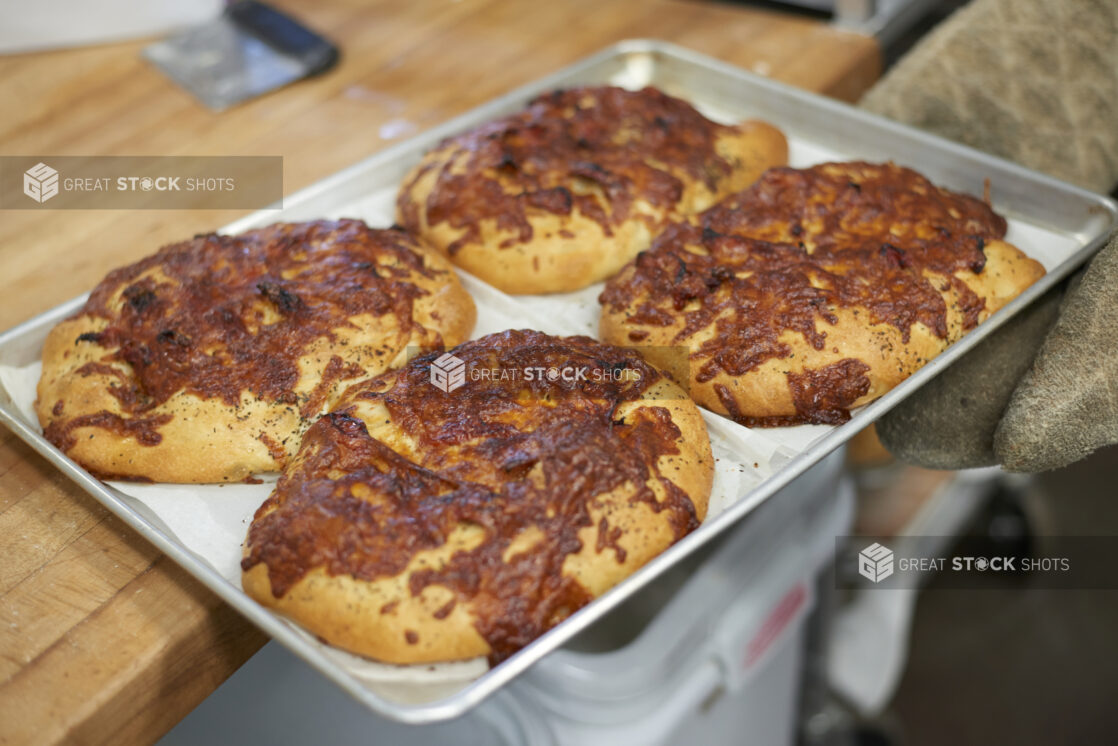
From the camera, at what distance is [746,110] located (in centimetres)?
274

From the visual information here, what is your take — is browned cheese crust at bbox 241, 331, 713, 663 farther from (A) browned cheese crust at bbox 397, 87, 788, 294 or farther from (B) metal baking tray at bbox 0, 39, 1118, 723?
(A) browned cheese crust at bbox 397, 87, 788, 294

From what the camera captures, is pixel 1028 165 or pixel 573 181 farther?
pixel 1028 165

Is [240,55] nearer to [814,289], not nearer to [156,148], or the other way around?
[156,148]

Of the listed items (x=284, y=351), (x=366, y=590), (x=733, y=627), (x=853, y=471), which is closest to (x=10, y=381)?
(x=284, y=351)

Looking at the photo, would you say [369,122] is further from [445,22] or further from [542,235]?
[542,235]

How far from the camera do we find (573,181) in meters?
2.22

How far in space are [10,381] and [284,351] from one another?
2.10ft

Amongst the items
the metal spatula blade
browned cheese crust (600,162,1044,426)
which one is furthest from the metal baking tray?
the metal spatula blade

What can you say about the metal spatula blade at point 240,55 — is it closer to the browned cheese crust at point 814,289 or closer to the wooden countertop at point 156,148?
the wooden countertop at point 156,148

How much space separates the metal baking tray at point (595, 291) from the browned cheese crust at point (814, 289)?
69 millimetres

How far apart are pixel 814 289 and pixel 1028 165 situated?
3.33 feet

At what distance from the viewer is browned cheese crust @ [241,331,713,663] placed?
1388 mm

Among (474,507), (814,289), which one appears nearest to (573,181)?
(814,289)

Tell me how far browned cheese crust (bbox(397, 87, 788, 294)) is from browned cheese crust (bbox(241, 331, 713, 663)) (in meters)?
0.45
